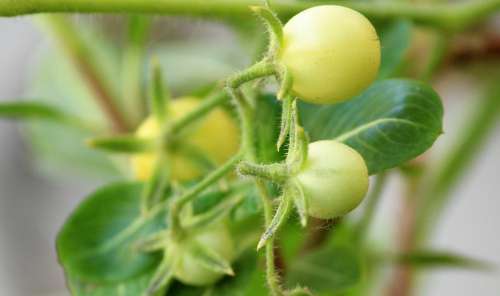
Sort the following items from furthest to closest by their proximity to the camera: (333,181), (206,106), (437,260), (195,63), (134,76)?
Result: (195,63)
(134,76)
(437,260)
(206,106)
(333,181)

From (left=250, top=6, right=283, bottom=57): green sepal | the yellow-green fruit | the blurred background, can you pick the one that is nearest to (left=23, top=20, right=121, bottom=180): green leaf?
→ the blurred background

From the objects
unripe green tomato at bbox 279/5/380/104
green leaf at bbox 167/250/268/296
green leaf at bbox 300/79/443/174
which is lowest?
green leaf at bbox 167/250/268/296

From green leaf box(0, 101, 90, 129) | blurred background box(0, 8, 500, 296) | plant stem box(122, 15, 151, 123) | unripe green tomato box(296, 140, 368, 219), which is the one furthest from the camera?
blurred background box(0, 8, 500, 296)

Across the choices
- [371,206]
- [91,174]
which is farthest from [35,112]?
[371,206]

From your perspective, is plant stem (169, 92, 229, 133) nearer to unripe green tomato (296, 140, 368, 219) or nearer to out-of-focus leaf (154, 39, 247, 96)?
A: unripe green tomato (296, 140, 368, 219)

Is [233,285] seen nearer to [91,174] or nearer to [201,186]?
[201,186]

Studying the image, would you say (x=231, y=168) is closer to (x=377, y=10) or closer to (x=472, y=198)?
(x=377, y=10)

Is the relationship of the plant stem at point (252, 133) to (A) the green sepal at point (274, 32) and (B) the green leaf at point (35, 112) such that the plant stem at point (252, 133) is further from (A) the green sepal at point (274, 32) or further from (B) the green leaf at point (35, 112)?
(B) the green leaf at point (35, 112)
